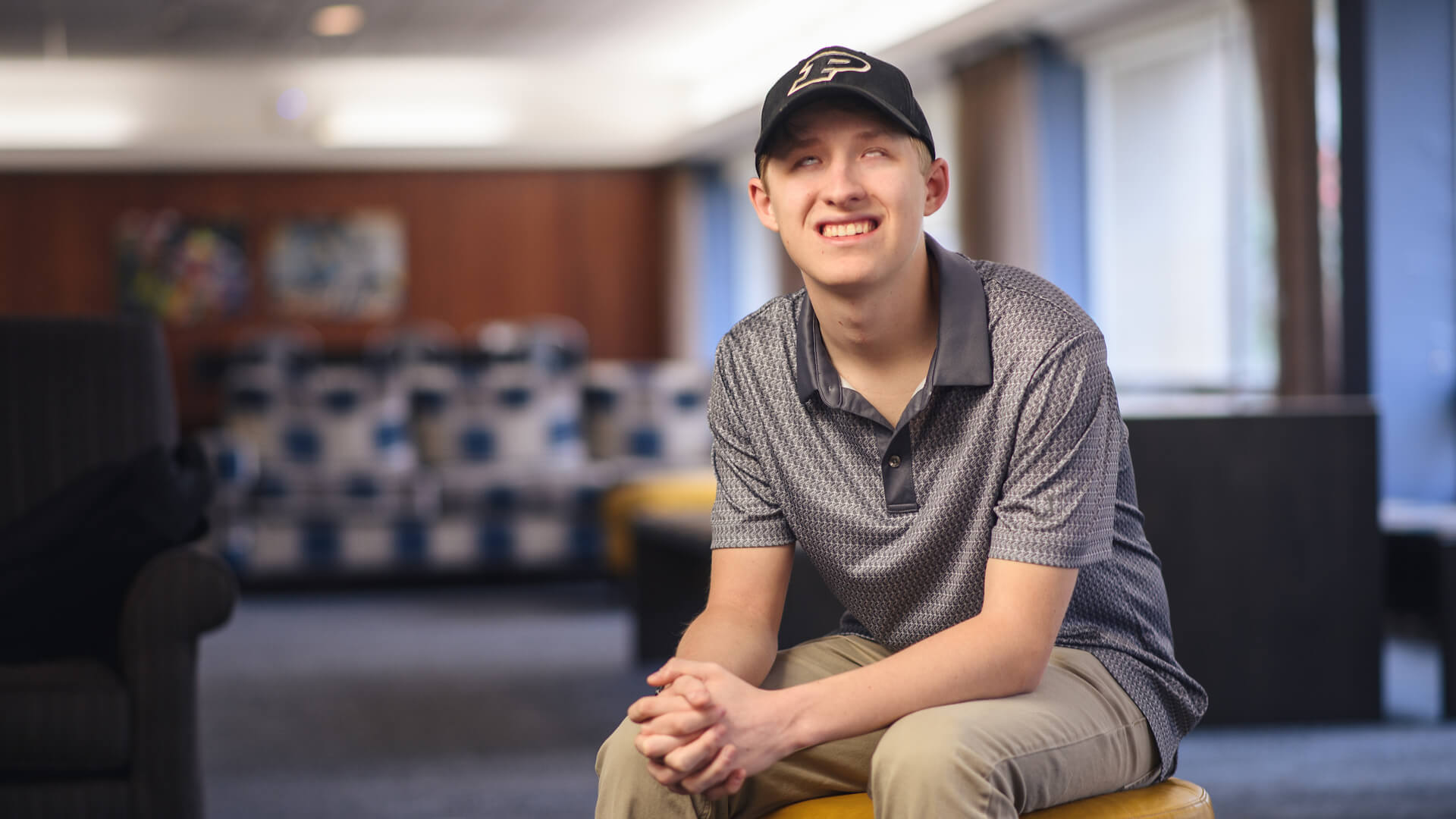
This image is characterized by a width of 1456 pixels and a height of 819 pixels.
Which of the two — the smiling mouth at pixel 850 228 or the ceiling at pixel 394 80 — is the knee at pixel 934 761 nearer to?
the smiling mouth at pixel 850 228

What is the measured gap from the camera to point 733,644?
1332 mm

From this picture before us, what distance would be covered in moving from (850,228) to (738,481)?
1.01 ft

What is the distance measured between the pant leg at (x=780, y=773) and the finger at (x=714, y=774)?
0.17 feet

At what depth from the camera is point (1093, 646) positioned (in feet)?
4.46

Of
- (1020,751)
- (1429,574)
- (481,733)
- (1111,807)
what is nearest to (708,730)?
(1020,751)

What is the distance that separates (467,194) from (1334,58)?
20.3 feet

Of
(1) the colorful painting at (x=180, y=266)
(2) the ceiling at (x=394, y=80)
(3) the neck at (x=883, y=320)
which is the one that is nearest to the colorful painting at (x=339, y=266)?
(1) the colorful painting at (x=180, y=266)

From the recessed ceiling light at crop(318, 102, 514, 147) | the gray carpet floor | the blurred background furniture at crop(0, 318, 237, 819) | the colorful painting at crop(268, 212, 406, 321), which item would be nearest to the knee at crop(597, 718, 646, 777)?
the blurred background furniture at crop(0, 318, 237, 819)

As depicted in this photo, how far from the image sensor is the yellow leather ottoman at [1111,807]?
1.24m

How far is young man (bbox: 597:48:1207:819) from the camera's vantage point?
3.91 ft

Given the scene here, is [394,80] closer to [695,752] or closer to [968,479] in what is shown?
[968,479]

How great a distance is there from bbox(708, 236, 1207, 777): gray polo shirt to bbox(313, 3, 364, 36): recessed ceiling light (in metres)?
6.34

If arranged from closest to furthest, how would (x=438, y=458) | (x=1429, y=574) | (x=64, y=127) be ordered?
1. (x=1429, y=574)
2. (x=438, y=458)
3. (x=64, y=127)

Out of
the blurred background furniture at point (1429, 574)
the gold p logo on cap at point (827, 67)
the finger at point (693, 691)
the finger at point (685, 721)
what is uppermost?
the gold p logo on cap at point (827, 67)
